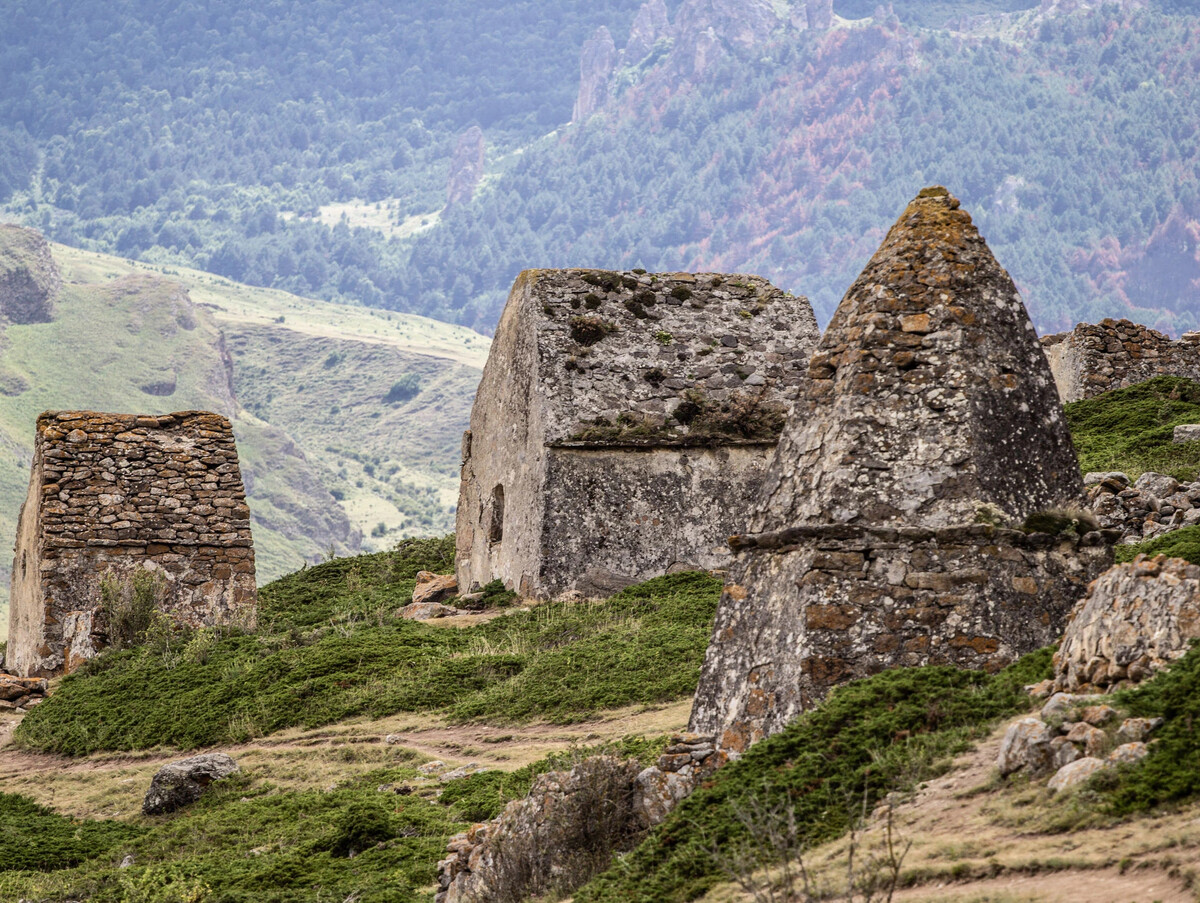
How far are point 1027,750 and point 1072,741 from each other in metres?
0.18

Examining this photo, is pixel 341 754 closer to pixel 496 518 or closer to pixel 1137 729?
pixel 496 518

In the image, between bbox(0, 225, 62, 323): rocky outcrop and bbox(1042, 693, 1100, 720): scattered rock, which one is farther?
bbox(0, 225, 62, 323): rocky outcrop

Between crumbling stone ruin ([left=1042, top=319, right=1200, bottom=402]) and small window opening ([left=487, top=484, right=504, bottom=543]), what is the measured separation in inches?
379

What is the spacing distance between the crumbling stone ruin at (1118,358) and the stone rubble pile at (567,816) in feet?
61.6

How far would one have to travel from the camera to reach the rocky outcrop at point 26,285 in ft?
424

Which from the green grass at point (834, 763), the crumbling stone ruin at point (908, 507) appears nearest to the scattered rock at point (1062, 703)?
the green grass at point (834, 763)

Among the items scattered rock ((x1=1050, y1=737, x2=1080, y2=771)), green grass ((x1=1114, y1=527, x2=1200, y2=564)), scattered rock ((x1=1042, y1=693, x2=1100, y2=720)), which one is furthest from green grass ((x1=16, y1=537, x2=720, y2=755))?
scattered rock ((x1=1050, y1=737, x2=1080, y2=771))

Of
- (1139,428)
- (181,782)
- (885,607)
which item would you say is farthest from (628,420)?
(885,607)

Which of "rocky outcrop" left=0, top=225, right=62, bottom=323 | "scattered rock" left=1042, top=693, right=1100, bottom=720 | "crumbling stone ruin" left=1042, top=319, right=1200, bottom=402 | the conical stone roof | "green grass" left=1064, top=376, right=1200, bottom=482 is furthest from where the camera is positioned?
"rocky outcrop" left=0, top=225, right=62, bottom=323

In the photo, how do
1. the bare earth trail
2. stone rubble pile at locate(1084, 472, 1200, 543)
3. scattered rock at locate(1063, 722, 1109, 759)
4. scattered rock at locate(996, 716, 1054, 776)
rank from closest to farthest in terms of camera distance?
1. the bare earth trail
2. scattered rock at locate(1063, 722, 1109, 759)
3. scattered rock at locate(996, 716, 1054, 776)
4. stone rubble pile at locate(1084, 472, 1200, 543)

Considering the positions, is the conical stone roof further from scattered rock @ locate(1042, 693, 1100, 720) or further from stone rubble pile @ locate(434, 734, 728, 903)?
scattered rock @ locate(1042, 693, 1100, 720)

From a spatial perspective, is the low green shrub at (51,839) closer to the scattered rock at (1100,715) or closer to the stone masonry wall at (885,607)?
the stone masonry wall at (885,607)

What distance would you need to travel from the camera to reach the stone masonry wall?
805 cm

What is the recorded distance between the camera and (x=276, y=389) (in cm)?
14962
